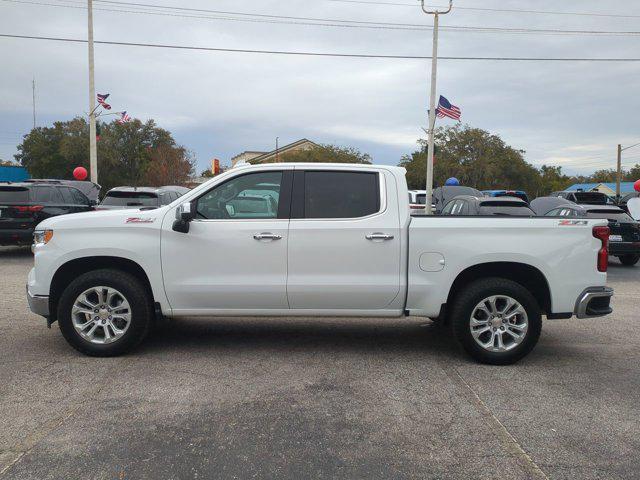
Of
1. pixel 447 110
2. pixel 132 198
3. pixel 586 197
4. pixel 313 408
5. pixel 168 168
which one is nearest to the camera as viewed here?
pixel 313 408

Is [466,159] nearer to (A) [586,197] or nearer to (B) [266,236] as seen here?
(A) [586,197]

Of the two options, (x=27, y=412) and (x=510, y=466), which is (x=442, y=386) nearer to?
(x=510, y=466)

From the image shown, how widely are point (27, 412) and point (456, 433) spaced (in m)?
3.14

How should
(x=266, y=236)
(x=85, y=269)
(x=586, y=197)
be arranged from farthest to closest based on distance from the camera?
(x=586, y=197)
(x=85, y=269)
(x=266, y=236)

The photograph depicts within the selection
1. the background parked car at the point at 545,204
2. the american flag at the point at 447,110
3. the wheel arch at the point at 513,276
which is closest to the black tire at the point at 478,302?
the wheel arch at the point at 513,276

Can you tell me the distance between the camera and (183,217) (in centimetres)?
523

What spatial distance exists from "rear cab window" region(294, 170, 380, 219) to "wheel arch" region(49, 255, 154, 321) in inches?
66.2

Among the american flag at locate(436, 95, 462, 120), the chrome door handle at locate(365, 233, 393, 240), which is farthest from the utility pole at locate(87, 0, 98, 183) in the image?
the chrome door handle at locate(365, 233, 393, 240)

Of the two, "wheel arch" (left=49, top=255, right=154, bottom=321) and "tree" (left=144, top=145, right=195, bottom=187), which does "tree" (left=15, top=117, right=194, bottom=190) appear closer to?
"tree" (left=144, top=145, right=195, bottom=187)

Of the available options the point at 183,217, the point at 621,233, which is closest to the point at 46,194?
the point at 183,217

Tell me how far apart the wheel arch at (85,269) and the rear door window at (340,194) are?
1754mm

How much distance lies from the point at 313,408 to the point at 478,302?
1.98 meters

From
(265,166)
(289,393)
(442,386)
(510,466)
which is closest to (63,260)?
(265,166)

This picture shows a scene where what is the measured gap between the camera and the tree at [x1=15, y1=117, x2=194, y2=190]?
51.0 meters
